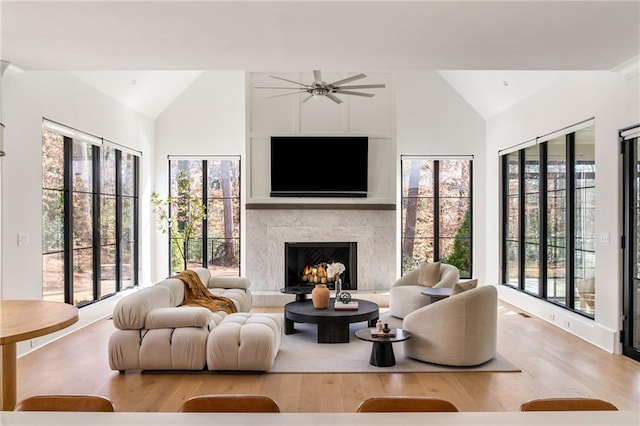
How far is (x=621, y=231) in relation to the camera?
5188 millimetres

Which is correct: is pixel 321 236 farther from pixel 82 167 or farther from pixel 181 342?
pixel 181 342

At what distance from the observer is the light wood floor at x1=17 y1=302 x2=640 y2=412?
388cm

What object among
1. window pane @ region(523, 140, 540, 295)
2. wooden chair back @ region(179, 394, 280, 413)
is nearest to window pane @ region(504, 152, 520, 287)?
window pane @ region(523, 140, 540, 295)

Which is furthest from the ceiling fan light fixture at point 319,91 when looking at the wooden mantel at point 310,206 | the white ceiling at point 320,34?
the wooden mantel at point 310,206

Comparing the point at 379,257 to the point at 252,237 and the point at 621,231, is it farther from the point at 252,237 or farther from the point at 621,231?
the point at 621,231

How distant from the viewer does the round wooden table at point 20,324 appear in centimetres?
230

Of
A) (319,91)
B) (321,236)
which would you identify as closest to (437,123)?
(321,236)

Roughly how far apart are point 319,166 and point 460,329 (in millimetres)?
4313

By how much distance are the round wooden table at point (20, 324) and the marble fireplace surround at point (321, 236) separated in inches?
214

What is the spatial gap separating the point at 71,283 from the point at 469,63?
524 cm

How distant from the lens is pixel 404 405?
5.21 feet

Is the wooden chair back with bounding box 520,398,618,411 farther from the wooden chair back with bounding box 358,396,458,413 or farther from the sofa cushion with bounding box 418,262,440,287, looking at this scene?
the sofa cushion with bounding box 418,262,440,287

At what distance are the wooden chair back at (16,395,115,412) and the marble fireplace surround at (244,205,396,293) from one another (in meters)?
6.72

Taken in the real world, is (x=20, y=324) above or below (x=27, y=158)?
below
